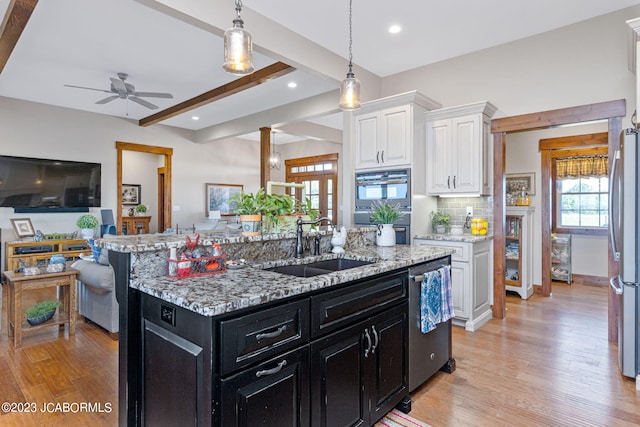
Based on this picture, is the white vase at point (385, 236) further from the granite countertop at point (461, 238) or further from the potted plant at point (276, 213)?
the granite countertop at point (461, 238)

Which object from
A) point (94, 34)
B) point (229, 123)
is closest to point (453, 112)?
point (94, 34)

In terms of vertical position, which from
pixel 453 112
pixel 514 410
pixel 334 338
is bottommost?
pixel 514 410

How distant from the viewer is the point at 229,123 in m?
7.55

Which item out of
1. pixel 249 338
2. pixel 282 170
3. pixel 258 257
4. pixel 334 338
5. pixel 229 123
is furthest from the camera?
pixel 282 170

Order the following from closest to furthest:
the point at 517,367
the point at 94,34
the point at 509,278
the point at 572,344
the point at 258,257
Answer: the point at 258,257
the point at 517,367
the point at 572,344
the point at 94,34
the point at 509,278

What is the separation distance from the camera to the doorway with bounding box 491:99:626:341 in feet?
10.6

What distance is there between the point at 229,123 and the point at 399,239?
5.06 metres

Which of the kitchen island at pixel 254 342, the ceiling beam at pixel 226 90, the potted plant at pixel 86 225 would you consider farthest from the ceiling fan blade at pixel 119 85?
the kitchen island at pixel 254 342

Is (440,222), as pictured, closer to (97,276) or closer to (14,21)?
(97,276)

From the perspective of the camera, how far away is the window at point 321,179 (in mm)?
8711

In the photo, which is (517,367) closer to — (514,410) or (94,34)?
(514,410)

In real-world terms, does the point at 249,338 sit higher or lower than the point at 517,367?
higher

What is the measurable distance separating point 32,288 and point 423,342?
3.39m

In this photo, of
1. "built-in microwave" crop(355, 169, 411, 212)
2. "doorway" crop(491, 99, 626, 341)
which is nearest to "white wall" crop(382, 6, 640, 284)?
"doorway" crop(491, 99, 626, 341)
